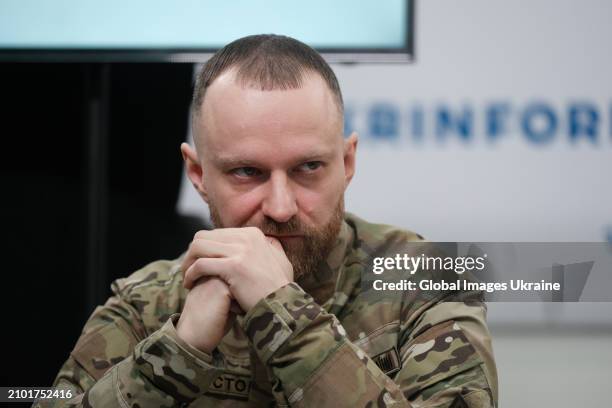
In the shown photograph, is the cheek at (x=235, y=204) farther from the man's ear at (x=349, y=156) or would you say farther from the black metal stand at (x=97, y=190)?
the black metal stand at (x=97, y=190)

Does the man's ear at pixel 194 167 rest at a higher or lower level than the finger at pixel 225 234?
higher

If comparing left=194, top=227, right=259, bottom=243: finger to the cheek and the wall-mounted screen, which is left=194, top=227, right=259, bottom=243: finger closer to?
the cheek

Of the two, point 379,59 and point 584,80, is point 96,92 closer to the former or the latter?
point 379,59

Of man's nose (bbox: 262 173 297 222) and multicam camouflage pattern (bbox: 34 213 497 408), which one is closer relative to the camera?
multicam camouflage pattern (bbox: 34 213 497 408)

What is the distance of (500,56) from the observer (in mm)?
1977

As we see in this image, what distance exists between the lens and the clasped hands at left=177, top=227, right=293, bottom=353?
1070 millimetres

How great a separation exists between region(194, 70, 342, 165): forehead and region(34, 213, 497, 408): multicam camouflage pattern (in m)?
0.20

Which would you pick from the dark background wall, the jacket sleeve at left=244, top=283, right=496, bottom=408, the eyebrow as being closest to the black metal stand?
the dark background wall

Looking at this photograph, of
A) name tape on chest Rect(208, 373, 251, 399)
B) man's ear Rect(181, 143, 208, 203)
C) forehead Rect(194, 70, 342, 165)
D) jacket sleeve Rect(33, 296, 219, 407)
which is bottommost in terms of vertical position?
name tape on chest Rect(208, 373, 251, 399)

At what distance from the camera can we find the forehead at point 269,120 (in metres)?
1.16

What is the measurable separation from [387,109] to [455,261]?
2.46 ft

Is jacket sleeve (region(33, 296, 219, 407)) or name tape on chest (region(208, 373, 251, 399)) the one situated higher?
jacket sleeve (region(33, 296, 219, 407))

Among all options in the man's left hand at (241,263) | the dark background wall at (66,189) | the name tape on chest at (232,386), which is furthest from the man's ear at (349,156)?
the dark background wall at (66,189)

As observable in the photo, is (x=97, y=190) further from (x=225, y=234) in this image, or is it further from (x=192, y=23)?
(x=225, y=234)
